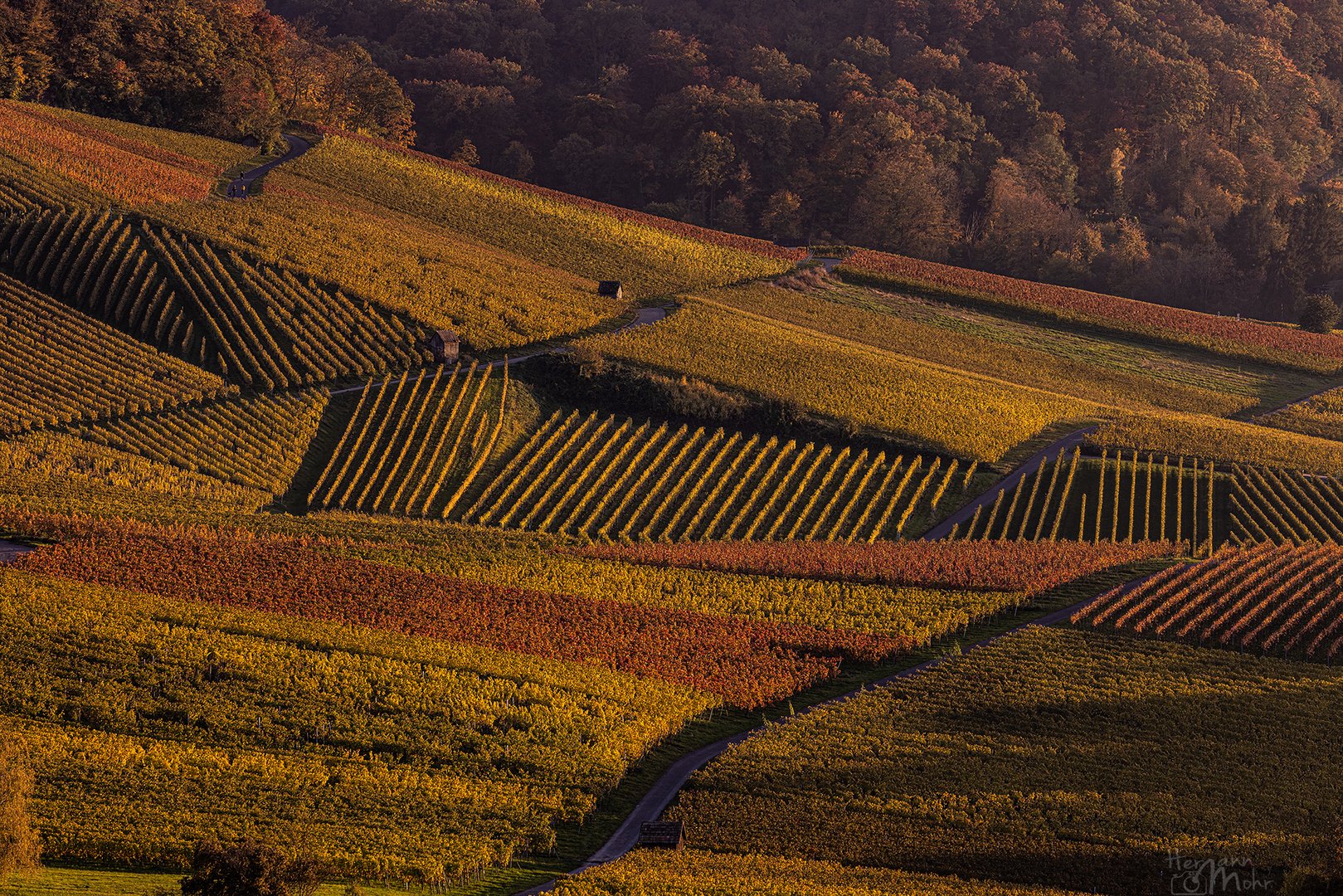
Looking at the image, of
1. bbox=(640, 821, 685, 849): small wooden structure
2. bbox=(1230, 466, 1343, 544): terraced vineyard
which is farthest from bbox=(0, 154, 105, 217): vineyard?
bbox=(1230, 466, 1343, 544): terraced vineyard

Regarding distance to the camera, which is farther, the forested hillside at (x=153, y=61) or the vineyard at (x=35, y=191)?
the forested hillside at (x=153, y=61)

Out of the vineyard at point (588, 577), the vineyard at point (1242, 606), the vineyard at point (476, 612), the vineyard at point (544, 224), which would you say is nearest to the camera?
the vineyard at point (476, 612)

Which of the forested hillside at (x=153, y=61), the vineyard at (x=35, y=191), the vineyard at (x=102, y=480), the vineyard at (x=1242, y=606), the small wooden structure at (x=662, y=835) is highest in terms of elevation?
the forested hillside at (x=153, y=61)

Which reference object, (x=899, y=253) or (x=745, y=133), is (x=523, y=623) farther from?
(x=745, y=133)

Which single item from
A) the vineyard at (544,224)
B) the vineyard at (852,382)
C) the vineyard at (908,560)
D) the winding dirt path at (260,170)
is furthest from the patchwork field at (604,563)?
the winding dirt path at (260,170)

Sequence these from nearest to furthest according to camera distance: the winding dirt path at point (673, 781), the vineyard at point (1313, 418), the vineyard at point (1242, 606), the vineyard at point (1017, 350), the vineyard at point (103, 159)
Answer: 1. the winding dirt path at point (673, 781)
2. the vineyard at point (1242, 606)
3. the vineyard at point (1313, 418)
4. the vineyard at point (103, 159)
5. the vineyard at point (1017, 350)

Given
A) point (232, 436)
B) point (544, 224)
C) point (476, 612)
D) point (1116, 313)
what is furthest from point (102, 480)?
point (1116, 313)

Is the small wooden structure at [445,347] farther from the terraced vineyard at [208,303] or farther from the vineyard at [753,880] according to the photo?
the vineyard at [753,880]

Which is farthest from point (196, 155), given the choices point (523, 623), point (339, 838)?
point (339, 838)
